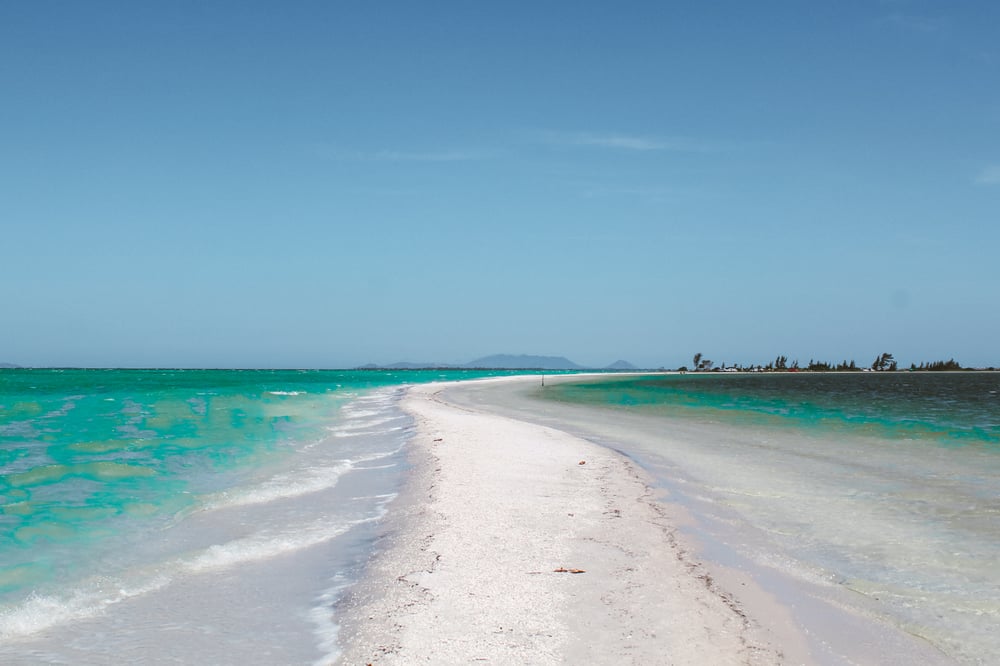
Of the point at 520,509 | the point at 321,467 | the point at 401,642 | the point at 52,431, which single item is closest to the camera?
the point at 401,642

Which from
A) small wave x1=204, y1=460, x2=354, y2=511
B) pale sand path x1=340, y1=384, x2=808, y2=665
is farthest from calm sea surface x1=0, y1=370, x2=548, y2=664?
pale sand path x1=340, y1=384, x2=808, y2=665

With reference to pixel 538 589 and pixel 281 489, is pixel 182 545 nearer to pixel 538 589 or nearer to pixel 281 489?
pixel 281 489

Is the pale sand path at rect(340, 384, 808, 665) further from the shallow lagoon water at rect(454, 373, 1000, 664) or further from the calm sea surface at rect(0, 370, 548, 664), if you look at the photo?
the shallow lagoon water at rect(454, 373, 1000, 664)

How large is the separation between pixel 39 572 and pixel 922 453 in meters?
19.7

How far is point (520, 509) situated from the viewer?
9180 mm

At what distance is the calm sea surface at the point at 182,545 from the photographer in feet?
16.9

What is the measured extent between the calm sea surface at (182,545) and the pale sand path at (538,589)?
58 centimetres

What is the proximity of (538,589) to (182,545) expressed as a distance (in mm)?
5064

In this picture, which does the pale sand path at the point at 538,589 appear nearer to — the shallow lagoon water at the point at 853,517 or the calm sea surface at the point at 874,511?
the shallow lagoon water at the point at 853,517

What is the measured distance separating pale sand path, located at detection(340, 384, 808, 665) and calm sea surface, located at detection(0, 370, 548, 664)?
0.58 metres

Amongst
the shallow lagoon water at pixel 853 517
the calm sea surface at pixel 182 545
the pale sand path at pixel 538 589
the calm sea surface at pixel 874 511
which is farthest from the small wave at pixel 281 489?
the calm sea surface at pixel 874 511

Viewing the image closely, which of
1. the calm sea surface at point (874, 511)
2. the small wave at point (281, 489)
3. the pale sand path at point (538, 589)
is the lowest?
the small wave at point (281, 489)

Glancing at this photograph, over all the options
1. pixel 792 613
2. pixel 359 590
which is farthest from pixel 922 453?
pixel 359 590

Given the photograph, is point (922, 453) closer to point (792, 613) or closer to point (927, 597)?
point (927, 597)
